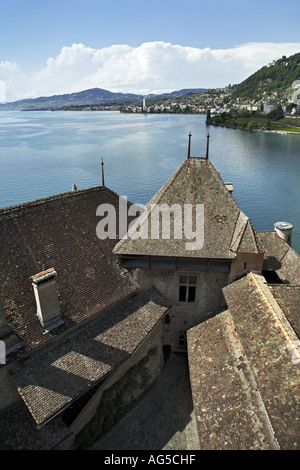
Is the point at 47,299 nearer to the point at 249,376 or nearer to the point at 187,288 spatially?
the point at 187,288

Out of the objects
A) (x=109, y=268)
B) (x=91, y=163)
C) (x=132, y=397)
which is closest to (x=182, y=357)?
(x=132, y=397)

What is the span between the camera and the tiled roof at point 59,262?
15.4 metres

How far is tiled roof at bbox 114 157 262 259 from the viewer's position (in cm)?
1867

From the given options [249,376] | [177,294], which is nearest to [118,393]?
[177,294]

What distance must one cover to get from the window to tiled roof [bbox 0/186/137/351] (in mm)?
3142

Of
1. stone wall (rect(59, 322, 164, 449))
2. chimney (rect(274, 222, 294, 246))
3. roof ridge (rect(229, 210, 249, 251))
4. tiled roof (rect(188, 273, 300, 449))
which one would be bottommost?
stone wall (rect(59, 322, 164, 449))

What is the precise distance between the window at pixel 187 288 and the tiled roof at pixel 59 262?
3.14 m

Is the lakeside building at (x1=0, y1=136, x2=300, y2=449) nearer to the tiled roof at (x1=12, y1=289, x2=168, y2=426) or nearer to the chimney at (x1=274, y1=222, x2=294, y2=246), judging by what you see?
the tiled roof at (x1=12, y1=289, x2=168, y2=426)

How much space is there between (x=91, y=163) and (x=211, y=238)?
6550 cm

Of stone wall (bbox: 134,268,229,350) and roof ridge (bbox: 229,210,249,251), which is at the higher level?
roof ridge (bbox: 229,210,249,251)

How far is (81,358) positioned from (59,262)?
4.91 meters

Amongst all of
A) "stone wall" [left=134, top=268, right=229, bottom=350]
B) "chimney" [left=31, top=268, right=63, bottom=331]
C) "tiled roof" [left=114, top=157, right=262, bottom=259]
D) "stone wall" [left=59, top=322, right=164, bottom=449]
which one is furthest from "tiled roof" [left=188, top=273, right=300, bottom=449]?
"chimney" [left=31, top=268, right=63, bottom=331]

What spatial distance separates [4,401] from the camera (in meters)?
14.7

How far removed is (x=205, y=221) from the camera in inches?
A: 777
